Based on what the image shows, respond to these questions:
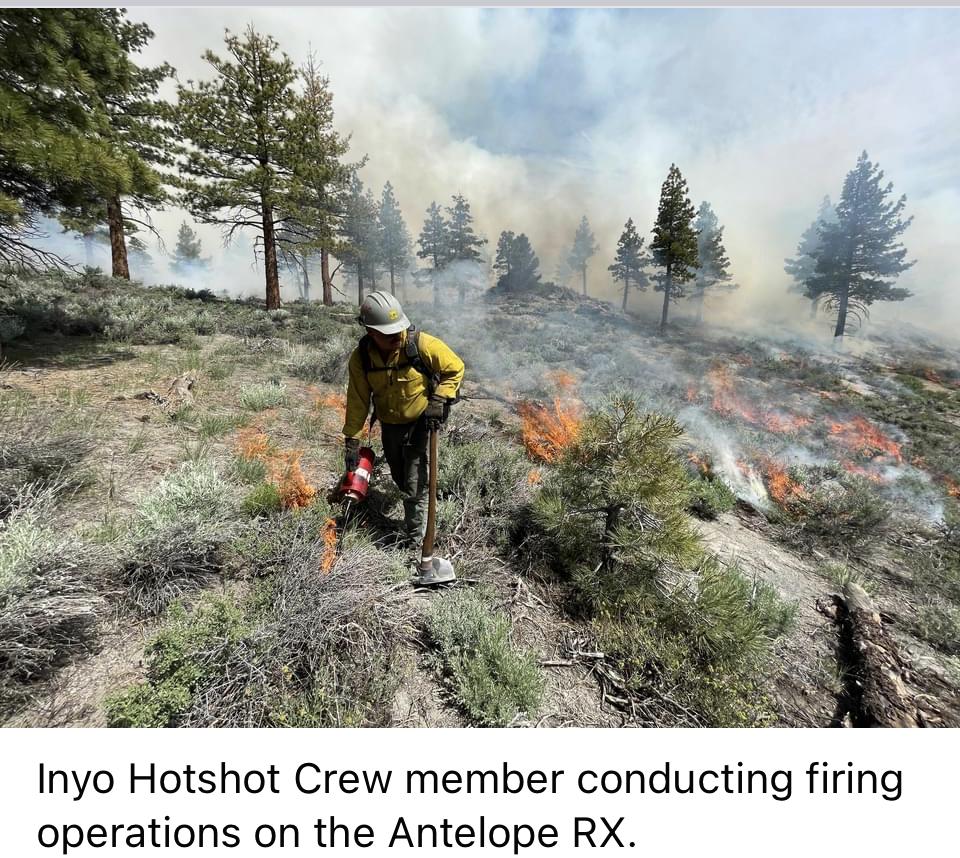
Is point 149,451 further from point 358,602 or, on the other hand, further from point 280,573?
point 358,602

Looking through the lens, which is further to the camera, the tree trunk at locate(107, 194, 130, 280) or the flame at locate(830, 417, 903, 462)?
the tree trunk at locate(107, 194, 130, 280)

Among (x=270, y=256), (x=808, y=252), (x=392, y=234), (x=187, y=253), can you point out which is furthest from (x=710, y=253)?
(x=187, y=253)

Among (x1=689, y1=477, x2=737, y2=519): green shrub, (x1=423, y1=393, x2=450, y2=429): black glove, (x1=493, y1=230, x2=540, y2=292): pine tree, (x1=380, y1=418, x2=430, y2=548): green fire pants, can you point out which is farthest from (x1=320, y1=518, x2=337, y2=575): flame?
(x1=493, y1=230, x2=540, y2=292): pine tree

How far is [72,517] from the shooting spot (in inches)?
122

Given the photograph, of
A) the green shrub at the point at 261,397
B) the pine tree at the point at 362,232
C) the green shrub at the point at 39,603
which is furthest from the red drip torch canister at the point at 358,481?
the pine tree at the point at 362,232

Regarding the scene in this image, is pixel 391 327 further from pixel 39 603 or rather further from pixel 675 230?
pixel 675 230

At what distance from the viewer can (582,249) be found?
68.4m

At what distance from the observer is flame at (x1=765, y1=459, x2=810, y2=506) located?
6514 mm

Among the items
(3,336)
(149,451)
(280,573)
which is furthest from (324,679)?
(3,336)

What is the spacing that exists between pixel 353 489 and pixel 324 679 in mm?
1365

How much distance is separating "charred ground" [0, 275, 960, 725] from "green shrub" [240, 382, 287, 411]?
0.19 ft

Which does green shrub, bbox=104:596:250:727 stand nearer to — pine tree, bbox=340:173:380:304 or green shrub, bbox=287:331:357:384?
green shrub, bbox=287:331:357:384

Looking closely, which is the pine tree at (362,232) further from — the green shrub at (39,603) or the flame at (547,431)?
the green shrub at (39,603)

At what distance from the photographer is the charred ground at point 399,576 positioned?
2.18 m
